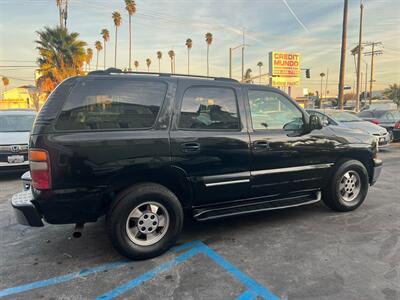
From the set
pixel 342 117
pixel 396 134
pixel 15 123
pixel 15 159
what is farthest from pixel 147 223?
pixel 396 134

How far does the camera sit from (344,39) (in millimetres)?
18094

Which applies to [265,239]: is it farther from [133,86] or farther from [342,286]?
[133,86]

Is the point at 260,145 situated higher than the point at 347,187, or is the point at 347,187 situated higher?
the point at 260,145

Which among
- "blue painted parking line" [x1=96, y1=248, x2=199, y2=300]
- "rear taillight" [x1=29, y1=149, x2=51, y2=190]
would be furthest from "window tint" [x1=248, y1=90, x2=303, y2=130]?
"rear taillight" [x1=29, y1=149, x2=51, y2=190]

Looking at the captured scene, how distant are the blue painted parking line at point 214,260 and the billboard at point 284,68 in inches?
1049

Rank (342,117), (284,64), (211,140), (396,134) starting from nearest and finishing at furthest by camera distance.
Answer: (211,140) → (342,117) → (396,134) → (284,64)

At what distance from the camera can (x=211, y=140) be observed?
364 cm

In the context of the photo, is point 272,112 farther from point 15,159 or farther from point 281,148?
point 15,159

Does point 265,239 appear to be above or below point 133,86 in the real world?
below

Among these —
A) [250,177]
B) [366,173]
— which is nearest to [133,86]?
[250,177]

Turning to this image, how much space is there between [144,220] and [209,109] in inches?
58.5

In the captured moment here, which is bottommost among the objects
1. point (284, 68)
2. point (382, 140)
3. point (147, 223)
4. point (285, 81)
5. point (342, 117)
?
point (147, 223)

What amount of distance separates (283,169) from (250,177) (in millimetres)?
529

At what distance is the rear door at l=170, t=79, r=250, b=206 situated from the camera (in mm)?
3527
